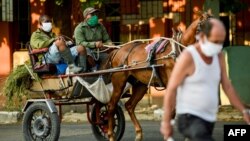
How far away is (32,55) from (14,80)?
71 cm

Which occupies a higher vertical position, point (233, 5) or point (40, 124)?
point (233, 5)

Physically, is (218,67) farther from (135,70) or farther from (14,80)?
(14,80)

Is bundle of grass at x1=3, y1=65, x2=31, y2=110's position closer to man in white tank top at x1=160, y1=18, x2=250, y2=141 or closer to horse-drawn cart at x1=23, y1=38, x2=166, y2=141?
horse-drawn cart at x1=23, y1=38, x2=166, y2=141

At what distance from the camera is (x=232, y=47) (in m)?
14.7

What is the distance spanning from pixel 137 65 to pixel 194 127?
167 inches

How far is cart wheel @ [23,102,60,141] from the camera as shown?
898 cm

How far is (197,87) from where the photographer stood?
17.3ft

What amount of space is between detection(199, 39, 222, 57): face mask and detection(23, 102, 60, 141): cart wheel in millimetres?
4168

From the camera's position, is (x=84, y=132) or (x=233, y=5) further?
(x=233, y=5)

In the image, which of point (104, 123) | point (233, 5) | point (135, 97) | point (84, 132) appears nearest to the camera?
point (104, 123)

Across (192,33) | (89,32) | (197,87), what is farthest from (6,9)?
Answer: (197,87)

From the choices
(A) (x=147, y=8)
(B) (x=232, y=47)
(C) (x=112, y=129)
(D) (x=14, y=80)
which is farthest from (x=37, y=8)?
(C) (x=112, y=129)

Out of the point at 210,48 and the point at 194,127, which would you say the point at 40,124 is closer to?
the point at 194,127

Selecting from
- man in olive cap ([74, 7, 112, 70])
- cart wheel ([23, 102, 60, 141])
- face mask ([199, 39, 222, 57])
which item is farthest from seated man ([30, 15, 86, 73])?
face mask ([199, 39, 222, 57])
